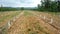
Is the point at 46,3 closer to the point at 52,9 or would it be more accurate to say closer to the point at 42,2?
the point at 42,2

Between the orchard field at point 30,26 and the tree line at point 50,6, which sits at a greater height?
the orchard field at point 30,26

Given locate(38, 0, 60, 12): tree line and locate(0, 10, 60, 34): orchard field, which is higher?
locate(0, 10, 60, 34): orchard field

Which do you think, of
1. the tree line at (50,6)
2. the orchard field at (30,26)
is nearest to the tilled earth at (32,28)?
the orchard field at (30,26)

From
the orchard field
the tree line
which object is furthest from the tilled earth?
the tree line

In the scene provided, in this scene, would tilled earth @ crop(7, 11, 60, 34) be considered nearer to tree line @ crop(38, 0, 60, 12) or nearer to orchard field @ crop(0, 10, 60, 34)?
orchard field @ crop(0, 10, 60, 34)

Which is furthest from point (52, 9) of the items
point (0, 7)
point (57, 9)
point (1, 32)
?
point (1, 32)

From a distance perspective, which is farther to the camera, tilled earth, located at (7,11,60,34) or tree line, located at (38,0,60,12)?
tree line, located at (38,0,60,12)

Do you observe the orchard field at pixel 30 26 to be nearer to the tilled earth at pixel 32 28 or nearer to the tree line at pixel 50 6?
the tilled earth at pixel 32 28

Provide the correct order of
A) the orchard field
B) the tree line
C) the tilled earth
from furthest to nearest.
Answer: the tree line
the tilled earth
the orchard field

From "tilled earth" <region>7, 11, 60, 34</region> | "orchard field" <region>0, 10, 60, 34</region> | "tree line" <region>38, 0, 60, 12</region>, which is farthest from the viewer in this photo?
"tree line" <region>38, 0, 60, 12</region>

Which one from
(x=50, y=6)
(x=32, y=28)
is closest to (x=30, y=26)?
(x=32, y=28)

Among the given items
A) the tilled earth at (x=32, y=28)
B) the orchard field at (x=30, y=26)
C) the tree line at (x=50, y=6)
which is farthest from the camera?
the tree line at (x=50, y=6)

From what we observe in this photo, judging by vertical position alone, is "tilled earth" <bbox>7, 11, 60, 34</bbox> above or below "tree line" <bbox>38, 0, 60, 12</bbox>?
above

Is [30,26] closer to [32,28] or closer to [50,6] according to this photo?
[32,28]
